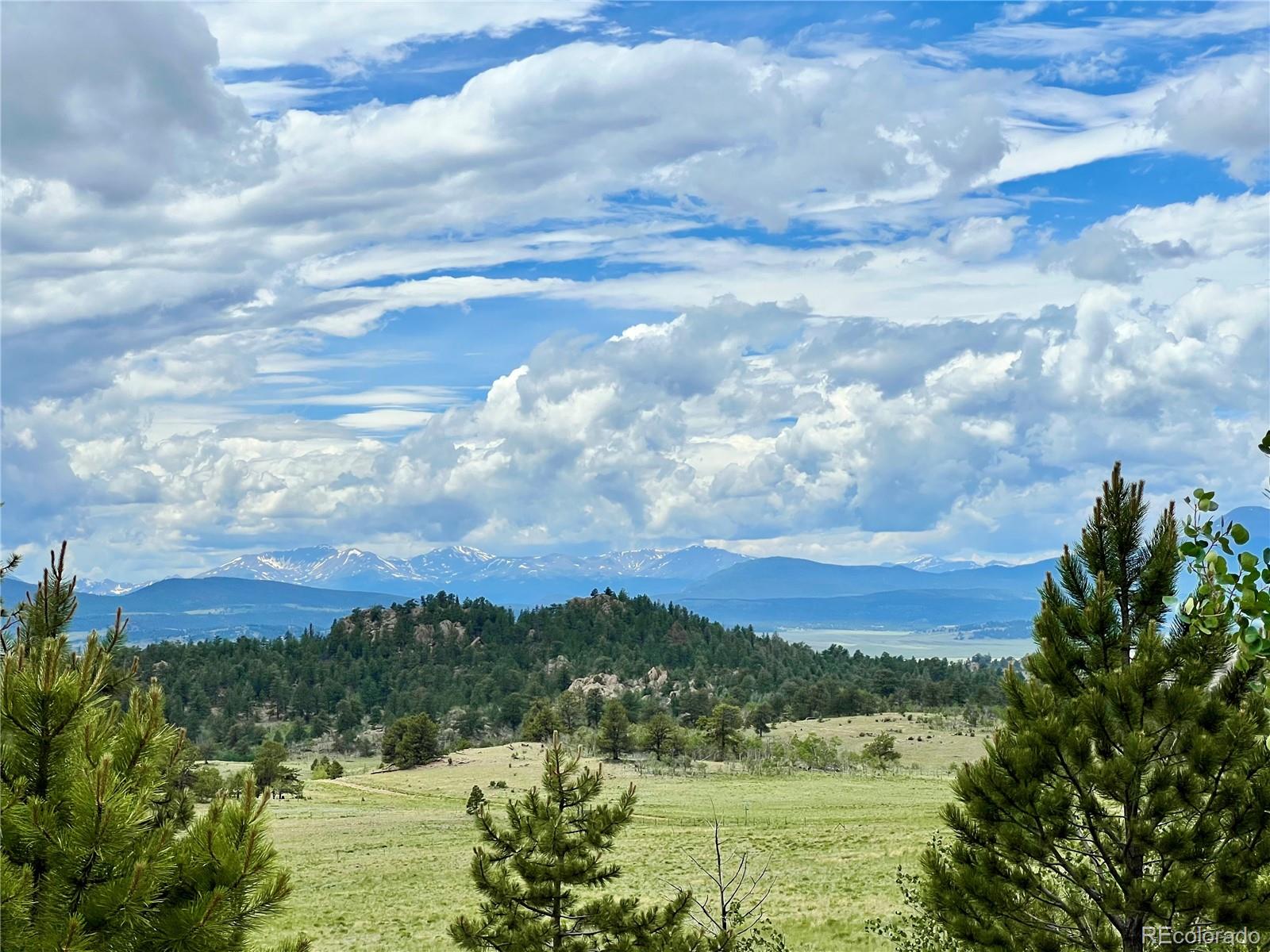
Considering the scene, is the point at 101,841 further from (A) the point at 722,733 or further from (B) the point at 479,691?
(B) the point at 479,691

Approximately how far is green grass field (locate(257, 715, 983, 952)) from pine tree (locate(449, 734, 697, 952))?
31.3 ft

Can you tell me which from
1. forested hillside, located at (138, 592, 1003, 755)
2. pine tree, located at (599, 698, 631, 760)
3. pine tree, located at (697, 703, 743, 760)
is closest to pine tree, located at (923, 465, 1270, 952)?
pine tree, located at (697, 703, 743, 760)

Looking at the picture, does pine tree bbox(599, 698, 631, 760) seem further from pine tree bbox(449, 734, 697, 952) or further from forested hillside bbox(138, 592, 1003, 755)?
pine tree bbox(449, 734, 697, 952)

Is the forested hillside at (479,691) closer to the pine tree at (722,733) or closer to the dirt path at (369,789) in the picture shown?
the pine tree at (722,733)

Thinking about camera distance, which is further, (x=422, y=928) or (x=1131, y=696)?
(x=422, y=928)

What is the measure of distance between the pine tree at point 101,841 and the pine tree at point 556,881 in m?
10.3

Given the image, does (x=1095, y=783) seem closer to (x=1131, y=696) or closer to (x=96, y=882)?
(x=1131, y=696)

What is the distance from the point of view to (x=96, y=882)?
6492mm

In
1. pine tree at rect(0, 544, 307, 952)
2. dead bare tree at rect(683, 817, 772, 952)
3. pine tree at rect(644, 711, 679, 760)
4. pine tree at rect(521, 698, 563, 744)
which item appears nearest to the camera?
pine tree at rect(0, 544, 307, 952)

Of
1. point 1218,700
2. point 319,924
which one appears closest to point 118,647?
point 1218,700

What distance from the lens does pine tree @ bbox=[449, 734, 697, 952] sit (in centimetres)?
1684

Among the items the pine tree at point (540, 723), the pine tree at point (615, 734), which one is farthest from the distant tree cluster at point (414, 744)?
the pine tree at point (615, 734)

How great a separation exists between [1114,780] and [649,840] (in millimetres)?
47478

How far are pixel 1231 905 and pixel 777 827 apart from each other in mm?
51782
